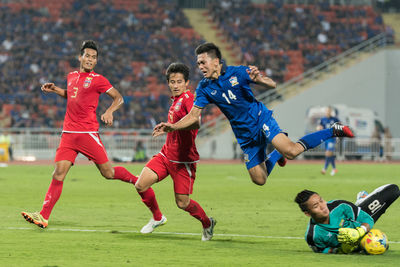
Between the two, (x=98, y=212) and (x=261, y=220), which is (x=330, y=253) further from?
(x=98, y=212)

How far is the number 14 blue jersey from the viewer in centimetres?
929

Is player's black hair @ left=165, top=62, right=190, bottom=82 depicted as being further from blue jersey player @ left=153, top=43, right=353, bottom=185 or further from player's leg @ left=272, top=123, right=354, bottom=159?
player's leg @ left=272, top=123, right=354, bottom=159

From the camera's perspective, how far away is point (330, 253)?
822 cm

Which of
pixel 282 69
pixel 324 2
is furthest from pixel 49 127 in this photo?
pixel 324 2

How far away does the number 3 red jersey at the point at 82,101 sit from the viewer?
35.3 feet

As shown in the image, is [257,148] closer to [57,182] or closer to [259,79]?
[259,79]

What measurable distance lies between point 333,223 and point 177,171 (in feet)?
7.62

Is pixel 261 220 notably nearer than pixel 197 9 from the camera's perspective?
Yes

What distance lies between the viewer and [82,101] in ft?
35.4

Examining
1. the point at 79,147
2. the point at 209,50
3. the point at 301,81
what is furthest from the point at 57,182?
the point at 301,81

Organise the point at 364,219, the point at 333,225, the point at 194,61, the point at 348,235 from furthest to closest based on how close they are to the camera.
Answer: the point at 194,61, the point at 364,219, the point at 333,225, the point at 348,235

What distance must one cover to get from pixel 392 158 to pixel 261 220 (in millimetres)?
28838

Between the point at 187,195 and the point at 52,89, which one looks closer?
the point at 187,195

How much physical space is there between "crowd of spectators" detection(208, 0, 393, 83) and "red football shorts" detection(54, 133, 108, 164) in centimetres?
3190
